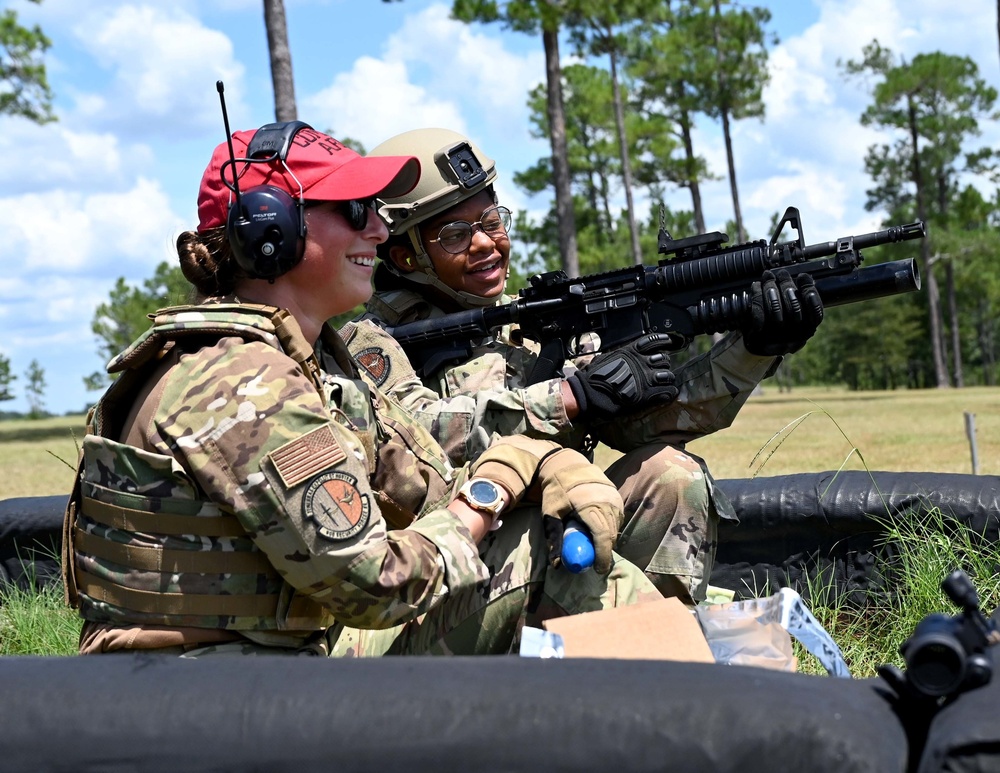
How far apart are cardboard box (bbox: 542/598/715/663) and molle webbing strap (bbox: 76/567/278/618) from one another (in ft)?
2.07

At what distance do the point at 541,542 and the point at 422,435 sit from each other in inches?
20.4

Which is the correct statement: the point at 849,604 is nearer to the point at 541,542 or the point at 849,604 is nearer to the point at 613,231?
the point at 541,542

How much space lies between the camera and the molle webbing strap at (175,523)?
2.12 metres

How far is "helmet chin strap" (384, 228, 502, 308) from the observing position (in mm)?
4039

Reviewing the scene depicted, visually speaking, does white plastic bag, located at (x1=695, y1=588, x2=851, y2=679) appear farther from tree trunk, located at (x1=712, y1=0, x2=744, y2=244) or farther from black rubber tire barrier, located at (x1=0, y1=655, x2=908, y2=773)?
tree trunk, located at (x1=712, y1=0, x2=744, y2=244)

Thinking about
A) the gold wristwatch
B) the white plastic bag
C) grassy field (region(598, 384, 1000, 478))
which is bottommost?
grassy field (region(598, 384, 1000, 478))

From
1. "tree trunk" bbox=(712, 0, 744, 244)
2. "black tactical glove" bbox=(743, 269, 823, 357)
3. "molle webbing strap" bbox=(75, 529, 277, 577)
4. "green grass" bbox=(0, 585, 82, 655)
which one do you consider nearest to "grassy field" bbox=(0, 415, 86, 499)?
"green grass" bbox=(0, 585, 82, 655)

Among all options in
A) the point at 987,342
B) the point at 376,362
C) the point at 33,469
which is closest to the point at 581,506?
the point at 376,362

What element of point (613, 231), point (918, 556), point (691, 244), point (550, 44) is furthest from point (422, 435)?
point (613, 231)

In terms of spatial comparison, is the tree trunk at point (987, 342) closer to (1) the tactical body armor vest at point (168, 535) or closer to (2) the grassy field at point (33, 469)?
(2) the grassy field at point (33, 469)

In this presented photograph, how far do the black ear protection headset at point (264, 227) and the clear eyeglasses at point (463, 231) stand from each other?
1550 mm

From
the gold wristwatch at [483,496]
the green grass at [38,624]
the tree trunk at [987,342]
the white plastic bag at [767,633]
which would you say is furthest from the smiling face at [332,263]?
the tree trunk at [987,342]

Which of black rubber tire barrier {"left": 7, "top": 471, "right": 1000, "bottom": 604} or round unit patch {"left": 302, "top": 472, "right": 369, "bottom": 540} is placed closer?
round unit patch {"left": 302, "top": 472, "right": 369, "bottom": 540}

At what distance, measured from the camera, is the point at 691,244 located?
3801 millimetres
